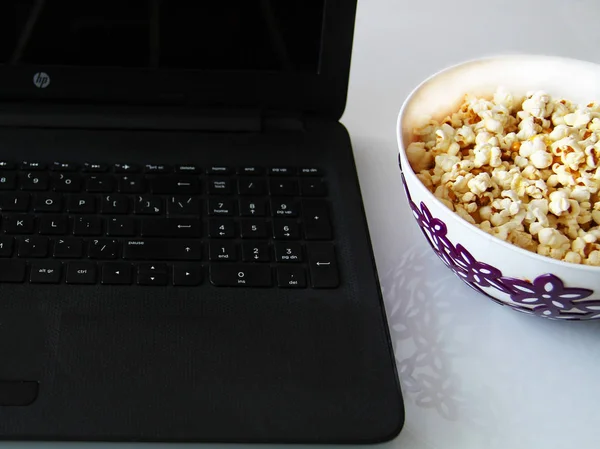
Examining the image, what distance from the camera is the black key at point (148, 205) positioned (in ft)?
1.59

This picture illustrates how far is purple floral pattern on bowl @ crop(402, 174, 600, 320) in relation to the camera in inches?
15.7

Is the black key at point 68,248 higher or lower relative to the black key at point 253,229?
lower

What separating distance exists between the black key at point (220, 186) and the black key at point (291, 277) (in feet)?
0.27

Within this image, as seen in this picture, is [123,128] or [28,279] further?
[123,128]

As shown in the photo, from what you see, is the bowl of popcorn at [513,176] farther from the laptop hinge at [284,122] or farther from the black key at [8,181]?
the black key at [8,181]

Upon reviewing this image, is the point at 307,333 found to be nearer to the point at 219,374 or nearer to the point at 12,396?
the point at 219,374

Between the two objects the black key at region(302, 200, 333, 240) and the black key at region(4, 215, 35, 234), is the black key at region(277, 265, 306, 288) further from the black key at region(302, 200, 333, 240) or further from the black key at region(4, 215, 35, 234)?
the black key at region(4, 215, 35, 234)

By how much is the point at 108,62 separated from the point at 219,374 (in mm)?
262

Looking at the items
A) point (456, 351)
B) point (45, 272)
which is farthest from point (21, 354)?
point (456, 351)

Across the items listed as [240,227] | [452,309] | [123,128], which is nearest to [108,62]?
[123,128]

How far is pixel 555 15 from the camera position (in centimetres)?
78

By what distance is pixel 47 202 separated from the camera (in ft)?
1.58

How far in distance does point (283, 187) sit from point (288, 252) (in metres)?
0.06

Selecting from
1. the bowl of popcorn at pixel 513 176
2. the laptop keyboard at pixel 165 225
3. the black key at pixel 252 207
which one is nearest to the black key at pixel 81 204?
the laptop keyboard at pixel 165 225
